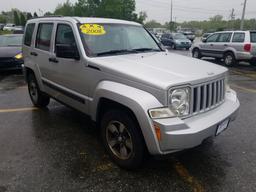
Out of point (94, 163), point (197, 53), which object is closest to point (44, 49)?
point (94, 163)

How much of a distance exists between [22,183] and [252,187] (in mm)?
2660

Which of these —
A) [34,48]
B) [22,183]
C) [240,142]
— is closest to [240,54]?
[240,142]

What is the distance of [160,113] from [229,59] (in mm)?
11150

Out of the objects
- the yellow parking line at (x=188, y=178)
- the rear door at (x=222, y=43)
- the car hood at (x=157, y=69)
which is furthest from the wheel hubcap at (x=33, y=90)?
the rear door at (x=222, y=43)

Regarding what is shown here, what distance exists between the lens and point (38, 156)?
366cm

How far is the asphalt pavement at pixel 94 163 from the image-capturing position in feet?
9.87

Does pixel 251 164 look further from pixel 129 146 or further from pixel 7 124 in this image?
pixel 7 124

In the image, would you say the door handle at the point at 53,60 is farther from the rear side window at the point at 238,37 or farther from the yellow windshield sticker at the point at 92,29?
the rear side window at the point at 238,37

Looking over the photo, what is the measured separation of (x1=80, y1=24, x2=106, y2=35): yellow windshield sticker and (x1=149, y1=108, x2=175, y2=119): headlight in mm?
1846

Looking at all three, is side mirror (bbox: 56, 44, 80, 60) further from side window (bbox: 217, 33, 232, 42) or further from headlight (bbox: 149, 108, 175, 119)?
side window (bbox: 217, 33, 232, 42)

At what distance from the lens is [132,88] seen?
118 inches

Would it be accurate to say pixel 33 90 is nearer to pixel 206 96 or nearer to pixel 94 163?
pixel 94 163

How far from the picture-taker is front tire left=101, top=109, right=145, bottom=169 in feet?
9.93

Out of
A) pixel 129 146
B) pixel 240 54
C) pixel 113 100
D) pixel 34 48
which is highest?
pixel 34 48
